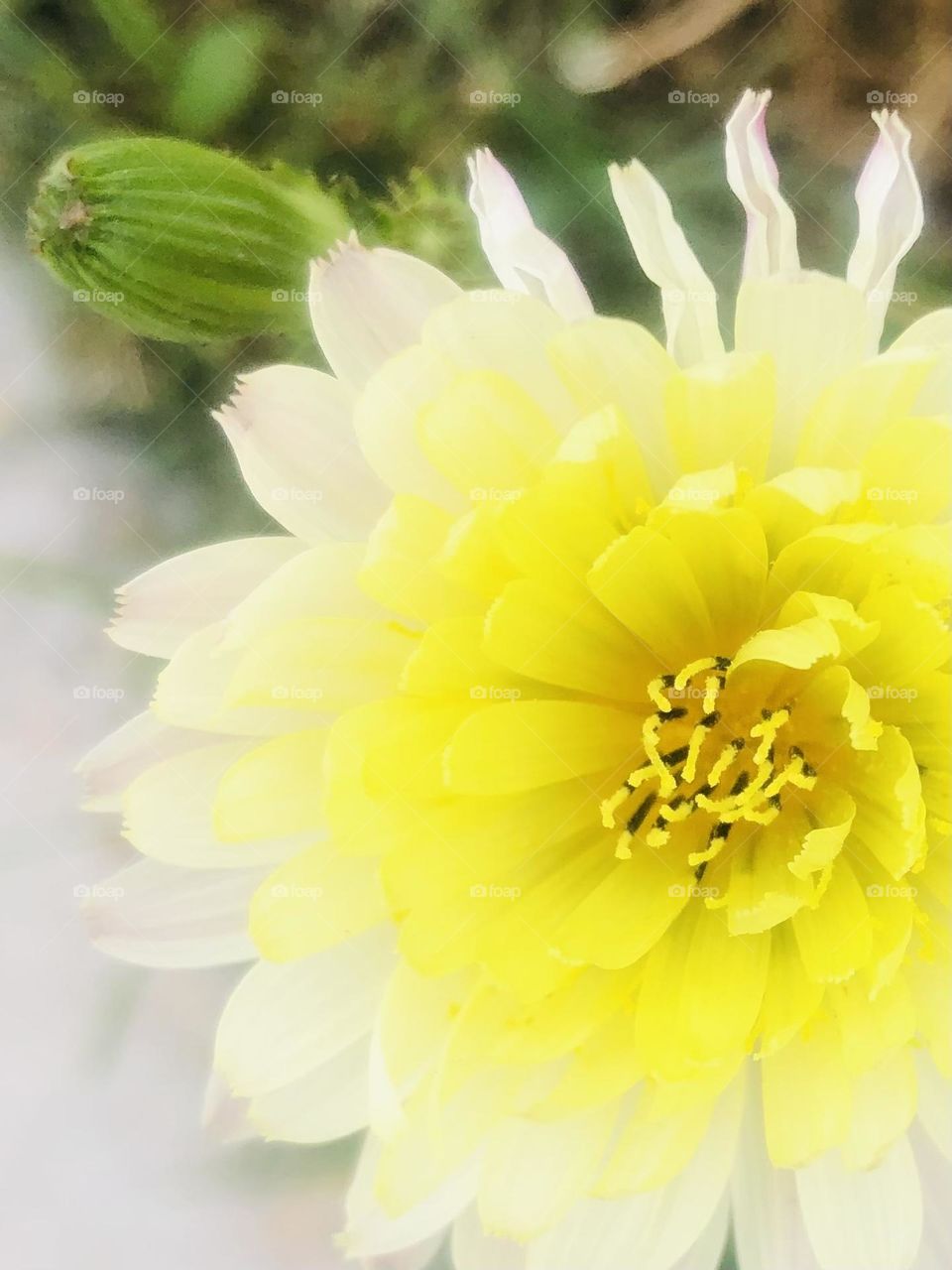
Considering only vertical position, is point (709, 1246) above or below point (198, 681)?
below

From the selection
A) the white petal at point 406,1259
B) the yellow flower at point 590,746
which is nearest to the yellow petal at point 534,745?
the yellow flower at point 590,746

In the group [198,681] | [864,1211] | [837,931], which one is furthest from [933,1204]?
[198,681]

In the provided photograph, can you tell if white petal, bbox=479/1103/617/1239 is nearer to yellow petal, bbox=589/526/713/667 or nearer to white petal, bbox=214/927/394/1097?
white petal, bbox=214/927/394/1097

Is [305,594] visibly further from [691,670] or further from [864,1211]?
[864,1211]

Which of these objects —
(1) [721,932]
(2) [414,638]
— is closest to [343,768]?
(2) [414,638]

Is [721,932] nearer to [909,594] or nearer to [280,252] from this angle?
[909,594]
